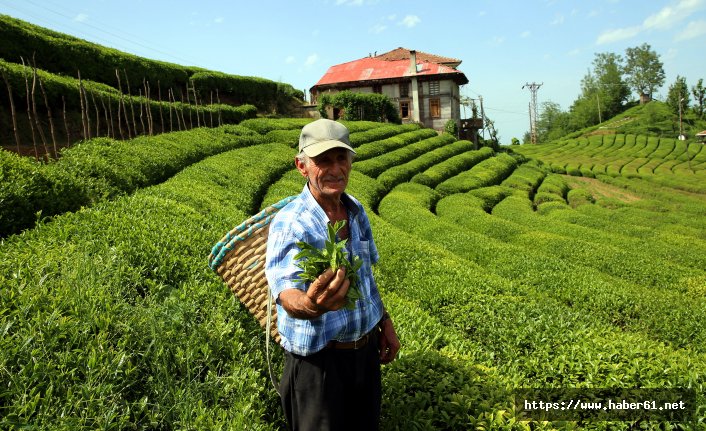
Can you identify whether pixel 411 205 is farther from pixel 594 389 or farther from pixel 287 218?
pixel 287 218

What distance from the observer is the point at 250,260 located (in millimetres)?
3148

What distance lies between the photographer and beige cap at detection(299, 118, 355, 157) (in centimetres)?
267

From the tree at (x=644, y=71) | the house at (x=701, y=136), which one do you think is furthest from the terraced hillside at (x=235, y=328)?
the tree at (x=644, y=71)

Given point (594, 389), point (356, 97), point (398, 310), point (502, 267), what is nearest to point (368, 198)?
point (502, 267)

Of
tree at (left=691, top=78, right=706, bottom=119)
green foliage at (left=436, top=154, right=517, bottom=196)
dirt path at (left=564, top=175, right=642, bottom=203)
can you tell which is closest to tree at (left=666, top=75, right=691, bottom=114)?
tree at (left=691, top=78, right=706, bottom=119)

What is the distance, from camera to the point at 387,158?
28.1 m

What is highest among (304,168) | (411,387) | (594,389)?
(304,168)

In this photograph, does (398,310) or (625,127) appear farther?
(625,127)

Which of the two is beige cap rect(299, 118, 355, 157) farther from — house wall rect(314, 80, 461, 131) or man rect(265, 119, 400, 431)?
house wall rect(314, 80, 461, 131)

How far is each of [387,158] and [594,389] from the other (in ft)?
81.7

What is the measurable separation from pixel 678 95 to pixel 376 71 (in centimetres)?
6053

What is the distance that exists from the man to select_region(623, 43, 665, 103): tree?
116960 millimetres

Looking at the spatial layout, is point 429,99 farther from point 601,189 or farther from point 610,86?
point 610,86

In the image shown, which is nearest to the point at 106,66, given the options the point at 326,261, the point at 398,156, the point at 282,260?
the point at 398,156
